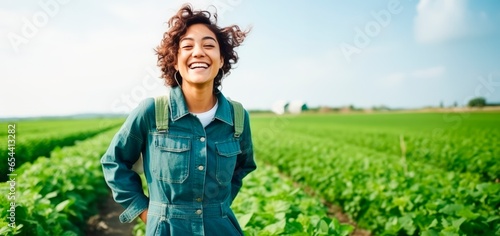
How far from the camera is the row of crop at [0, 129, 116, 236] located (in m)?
2.85

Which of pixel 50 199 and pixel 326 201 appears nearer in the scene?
pixel 50 199

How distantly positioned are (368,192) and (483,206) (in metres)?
1.48

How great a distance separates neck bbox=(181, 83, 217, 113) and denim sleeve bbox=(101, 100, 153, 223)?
0.69 feet

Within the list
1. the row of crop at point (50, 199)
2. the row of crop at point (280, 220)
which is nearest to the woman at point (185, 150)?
the row of crop at point (280, 220)

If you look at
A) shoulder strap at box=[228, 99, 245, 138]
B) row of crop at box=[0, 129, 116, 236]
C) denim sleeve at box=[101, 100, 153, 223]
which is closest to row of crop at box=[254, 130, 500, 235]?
shoulder strap at box=[228, 99, 245, 138]

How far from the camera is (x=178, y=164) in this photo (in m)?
1.95

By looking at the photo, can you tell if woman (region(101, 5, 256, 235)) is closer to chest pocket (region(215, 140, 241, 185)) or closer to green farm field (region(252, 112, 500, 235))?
chest pocket (region(215, 140, 241, 185))

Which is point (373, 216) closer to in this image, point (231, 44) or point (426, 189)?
point (426, 189)

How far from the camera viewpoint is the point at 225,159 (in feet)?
6.74

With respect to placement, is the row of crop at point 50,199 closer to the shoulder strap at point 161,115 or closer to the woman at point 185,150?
the woman at point 185,150

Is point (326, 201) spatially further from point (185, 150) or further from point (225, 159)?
point (185, 150)

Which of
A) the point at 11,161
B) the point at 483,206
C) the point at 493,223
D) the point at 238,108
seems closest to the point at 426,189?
the point at 483,206

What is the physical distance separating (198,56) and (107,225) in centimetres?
509

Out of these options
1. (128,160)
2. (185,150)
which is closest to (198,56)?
(185,150)
